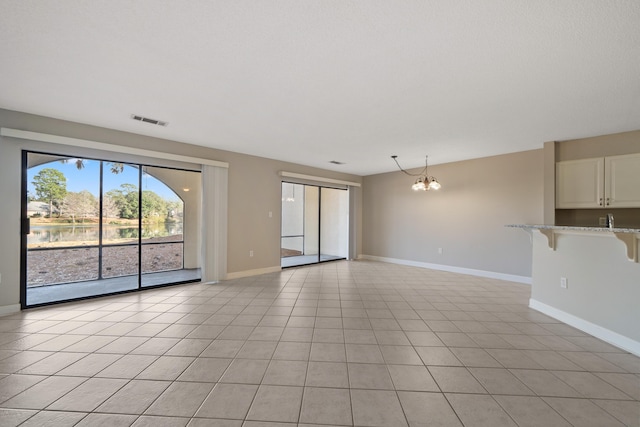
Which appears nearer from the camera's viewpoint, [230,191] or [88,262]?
[88,262]

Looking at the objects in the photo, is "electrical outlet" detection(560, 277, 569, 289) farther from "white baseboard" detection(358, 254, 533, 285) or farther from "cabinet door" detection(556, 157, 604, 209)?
"cabinet door" detection(556, 157, 604, 209)

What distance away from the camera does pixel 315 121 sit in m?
3.63

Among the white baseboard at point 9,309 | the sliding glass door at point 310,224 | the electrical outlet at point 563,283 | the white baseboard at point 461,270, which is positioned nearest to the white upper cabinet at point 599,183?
the white baseboard at point 461,270

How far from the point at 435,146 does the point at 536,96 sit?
1974 millimetres

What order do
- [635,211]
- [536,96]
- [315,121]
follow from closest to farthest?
1. [536,96]
2. [315,121]
3. [635,211]

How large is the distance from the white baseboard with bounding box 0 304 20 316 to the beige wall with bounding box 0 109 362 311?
0.03 m

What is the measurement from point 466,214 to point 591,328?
330cm

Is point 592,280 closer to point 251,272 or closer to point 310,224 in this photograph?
point 251,272

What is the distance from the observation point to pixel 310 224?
27.0 feet

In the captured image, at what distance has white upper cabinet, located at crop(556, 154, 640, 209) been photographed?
12.7 ft

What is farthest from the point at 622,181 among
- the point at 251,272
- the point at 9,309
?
the point at 9,309

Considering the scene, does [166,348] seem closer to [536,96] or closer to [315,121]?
[315,121]

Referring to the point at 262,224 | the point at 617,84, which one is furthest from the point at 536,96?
the point at 262,224

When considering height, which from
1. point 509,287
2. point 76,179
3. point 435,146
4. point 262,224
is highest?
point 435,146
